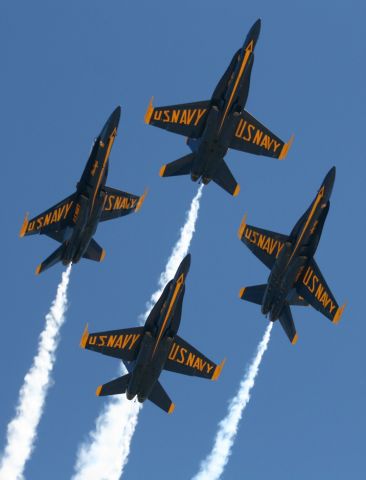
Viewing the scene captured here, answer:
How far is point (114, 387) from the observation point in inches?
3804

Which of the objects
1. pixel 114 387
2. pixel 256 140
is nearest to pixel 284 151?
pixel 256 140

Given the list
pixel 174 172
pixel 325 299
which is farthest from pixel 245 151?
pixel 325 299

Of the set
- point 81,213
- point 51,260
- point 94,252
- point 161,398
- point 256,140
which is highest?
point 256,140

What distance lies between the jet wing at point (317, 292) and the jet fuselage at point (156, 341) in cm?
1051

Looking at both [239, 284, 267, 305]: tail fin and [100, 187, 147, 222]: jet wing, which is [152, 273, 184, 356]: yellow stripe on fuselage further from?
[100, 187, 147, 222]: jet wing

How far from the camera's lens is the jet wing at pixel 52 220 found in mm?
98562

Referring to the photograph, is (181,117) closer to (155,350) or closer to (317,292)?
(317,292)

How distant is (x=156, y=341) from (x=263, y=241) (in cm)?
1198

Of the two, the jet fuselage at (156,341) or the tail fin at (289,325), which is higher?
the tail fin at (289,325)

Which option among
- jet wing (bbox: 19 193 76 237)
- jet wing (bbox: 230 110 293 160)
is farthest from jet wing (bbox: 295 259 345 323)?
jet wing (bbox: 19 193 76 237)

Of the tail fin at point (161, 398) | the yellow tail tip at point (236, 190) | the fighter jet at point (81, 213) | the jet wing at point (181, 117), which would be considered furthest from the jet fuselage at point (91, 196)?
the yellow tail tip at point (236, 190)

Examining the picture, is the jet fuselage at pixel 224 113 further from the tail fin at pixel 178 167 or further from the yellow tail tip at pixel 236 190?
the yellow tail tip at pixel 236 190

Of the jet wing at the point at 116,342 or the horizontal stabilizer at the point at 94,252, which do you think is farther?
the horizontal stabilizer at the point at 94,252

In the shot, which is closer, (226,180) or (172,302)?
(172,302)
